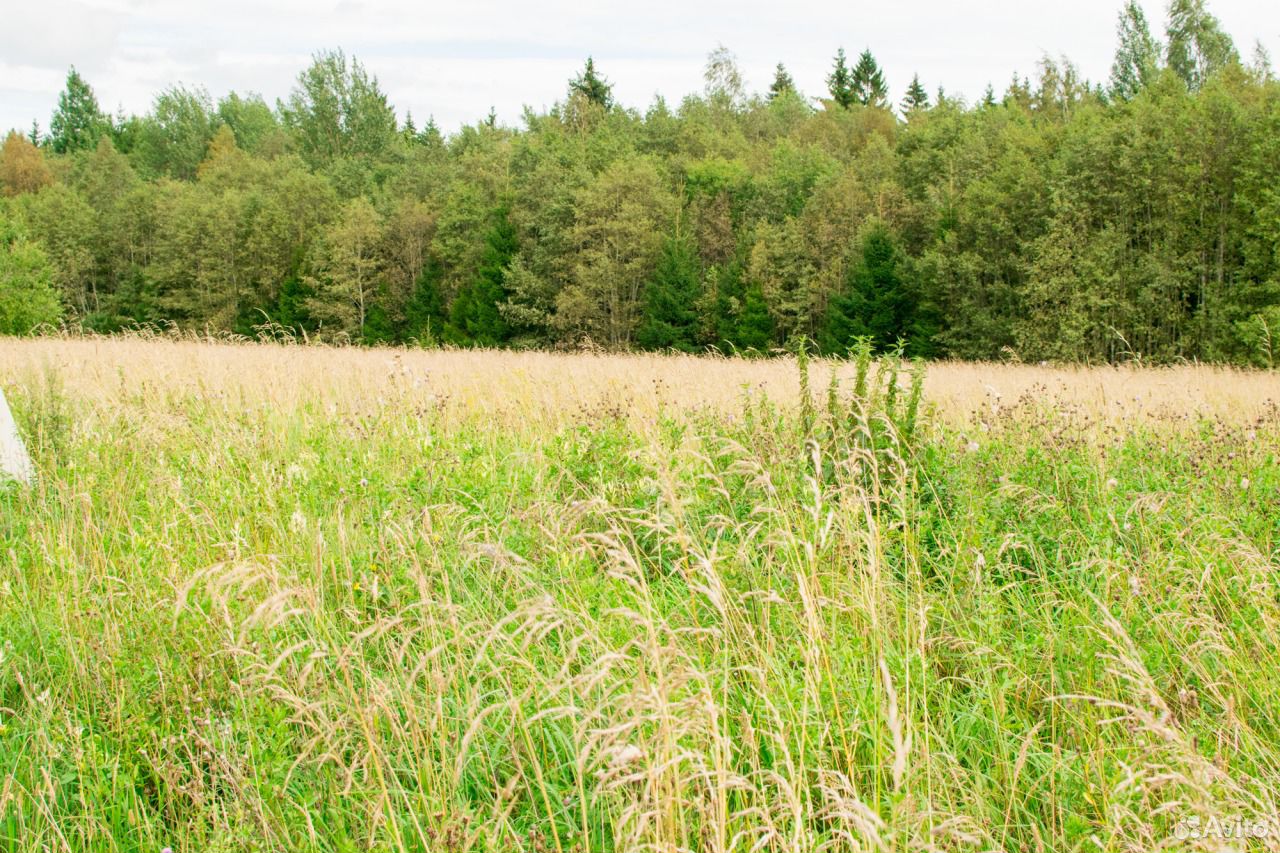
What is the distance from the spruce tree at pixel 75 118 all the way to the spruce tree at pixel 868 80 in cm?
6742

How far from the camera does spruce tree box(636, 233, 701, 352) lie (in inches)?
1602

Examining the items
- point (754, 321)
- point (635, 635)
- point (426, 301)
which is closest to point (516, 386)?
point (635, 635)

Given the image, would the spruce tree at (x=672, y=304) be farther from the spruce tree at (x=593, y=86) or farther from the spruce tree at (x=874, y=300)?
the spruce tree at (x=593, y=86)

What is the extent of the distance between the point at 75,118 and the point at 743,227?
77.2 meters

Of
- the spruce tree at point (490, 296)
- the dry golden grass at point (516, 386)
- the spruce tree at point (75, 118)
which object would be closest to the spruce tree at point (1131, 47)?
the spruce tree at point (490, 296)

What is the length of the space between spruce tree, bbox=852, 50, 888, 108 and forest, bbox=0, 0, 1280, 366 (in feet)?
8.95

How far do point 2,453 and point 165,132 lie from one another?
86.4m

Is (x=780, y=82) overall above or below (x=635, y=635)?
above

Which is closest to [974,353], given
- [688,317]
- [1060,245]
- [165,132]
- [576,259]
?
[1060,245]

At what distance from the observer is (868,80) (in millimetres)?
69250

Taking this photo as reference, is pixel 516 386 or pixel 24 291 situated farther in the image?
pixel 24 291

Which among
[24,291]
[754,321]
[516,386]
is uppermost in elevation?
[24,291]

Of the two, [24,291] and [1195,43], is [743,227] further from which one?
[24,291]

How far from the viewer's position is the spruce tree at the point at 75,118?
287 feet
